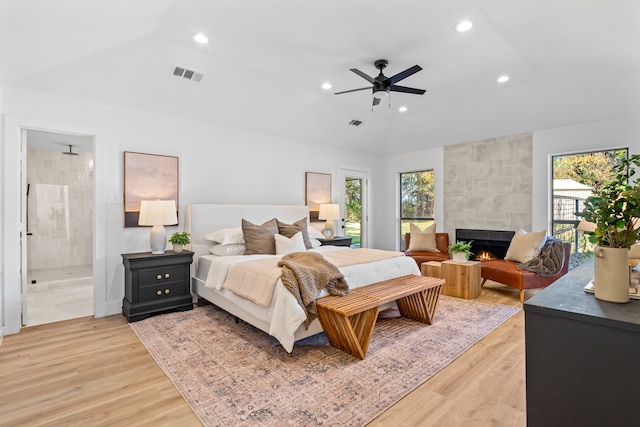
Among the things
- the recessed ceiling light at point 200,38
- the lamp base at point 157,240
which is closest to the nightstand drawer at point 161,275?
the lamp base at point 157,240

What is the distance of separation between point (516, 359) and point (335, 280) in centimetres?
160

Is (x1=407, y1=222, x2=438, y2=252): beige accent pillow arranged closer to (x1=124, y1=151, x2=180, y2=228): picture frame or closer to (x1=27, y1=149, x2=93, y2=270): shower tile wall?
(x1=124, y1=151, x2=180, y2=228): picture frame

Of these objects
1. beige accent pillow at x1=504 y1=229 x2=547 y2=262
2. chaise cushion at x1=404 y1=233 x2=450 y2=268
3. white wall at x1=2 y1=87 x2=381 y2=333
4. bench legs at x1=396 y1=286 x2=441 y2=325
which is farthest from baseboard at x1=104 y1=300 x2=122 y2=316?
beige accent pillow at x1=504 y1=229 x2=547 y2=262

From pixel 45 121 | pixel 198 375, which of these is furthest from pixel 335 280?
pixel 45 121

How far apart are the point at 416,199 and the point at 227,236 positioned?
4.28 meters

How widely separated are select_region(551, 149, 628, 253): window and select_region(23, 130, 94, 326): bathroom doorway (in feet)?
24.4

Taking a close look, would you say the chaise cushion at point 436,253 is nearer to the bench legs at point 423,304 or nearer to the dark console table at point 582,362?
the bench legs at point 423,304

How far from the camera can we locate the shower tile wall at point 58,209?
5.97 m

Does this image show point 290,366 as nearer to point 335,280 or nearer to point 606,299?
point 335,280

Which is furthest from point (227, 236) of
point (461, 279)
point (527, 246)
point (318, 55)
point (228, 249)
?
point (527, 246)

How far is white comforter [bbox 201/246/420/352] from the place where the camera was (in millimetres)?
2578

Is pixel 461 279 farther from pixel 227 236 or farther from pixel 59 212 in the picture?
pixel 59 212

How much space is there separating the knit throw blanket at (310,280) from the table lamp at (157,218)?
5.65 feet

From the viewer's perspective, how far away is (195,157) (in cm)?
455
